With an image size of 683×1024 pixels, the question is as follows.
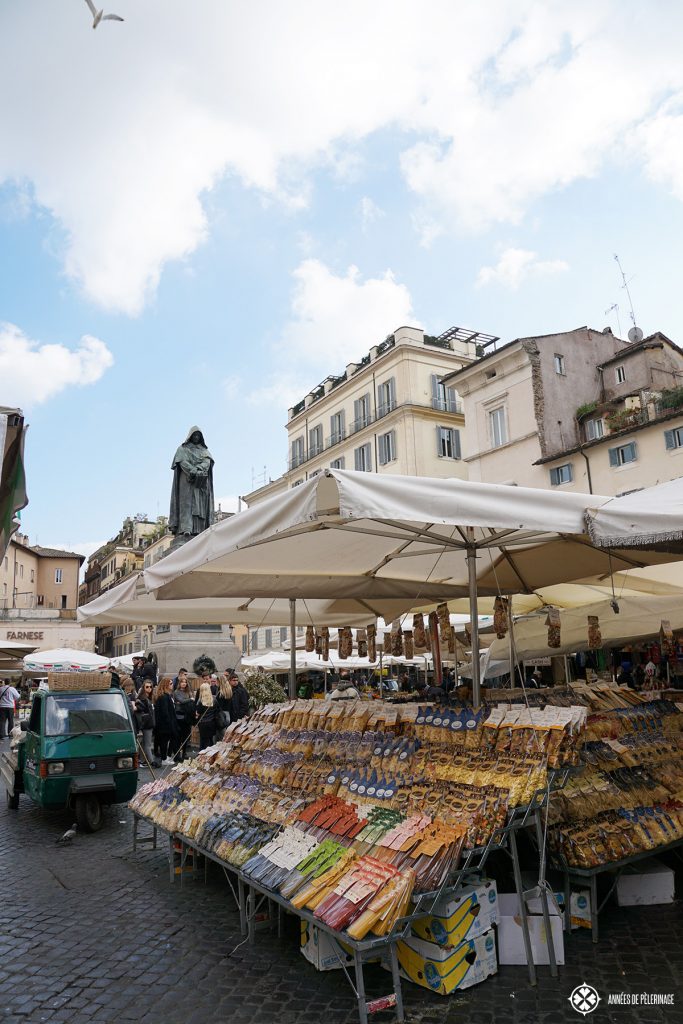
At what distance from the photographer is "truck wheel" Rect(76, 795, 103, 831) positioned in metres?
7.80

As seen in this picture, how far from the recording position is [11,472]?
3.12 meters

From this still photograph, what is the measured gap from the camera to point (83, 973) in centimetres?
413

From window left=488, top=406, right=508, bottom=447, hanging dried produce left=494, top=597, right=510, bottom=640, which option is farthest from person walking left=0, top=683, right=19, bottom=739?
window left=488, top=406, right=508, bottom=447

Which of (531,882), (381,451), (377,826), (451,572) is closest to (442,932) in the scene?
(377,826)

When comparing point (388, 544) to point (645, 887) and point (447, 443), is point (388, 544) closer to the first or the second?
point (645, 887)

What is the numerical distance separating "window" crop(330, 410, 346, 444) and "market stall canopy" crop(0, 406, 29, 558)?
34488 mm

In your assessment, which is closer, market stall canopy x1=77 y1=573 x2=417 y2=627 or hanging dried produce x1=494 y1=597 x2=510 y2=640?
hanging dried produce x1=494 y1=597 x2=510 y2=640

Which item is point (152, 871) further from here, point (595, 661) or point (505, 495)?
point (595, 661)

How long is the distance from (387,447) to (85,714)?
2711 centimetres

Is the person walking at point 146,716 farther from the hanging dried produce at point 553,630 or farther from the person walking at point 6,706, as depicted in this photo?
the person walking at point 6,706

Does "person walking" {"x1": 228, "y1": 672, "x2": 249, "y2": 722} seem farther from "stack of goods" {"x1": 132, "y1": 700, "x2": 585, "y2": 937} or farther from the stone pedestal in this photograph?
"stack of goods" {"x1": 132, "y1": 700, "x2": 585, "y2": 937}

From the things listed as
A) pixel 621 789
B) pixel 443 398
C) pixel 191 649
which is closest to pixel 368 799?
pixel 621 789

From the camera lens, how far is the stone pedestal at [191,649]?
1526cm

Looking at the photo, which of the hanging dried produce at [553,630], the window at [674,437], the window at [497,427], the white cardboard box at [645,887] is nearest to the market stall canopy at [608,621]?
the hanging dried produce at [553,630]
